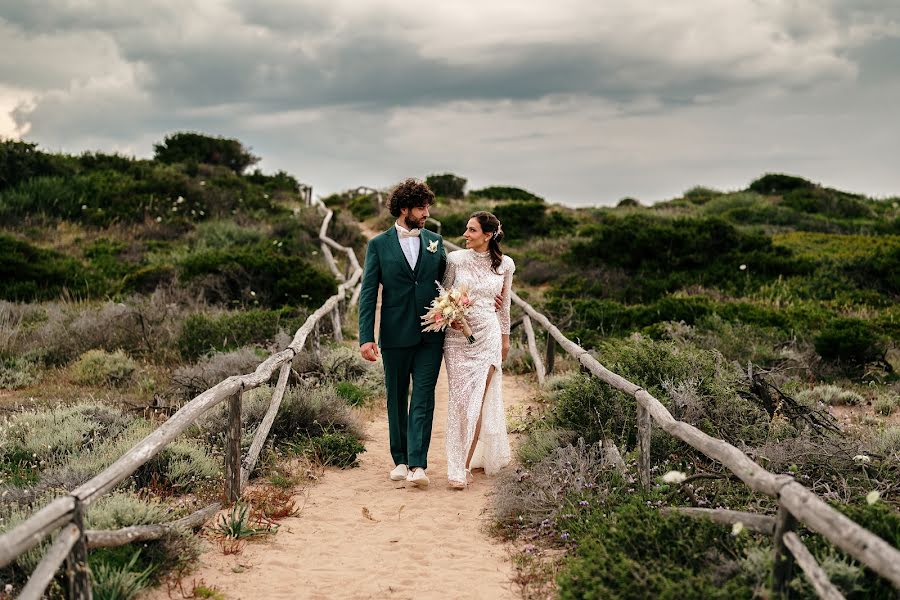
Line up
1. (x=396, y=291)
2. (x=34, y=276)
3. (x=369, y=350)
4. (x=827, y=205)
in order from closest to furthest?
(x=369, y=350) < (x=396, y=291) < (x=34, y=276) < (x=827, y=205)

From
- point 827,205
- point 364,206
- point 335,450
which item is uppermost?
point 364,206

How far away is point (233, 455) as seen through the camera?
5965 mm

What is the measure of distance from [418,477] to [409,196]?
2.19 meters

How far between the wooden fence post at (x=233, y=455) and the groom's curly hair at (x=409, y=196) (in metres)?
1.84

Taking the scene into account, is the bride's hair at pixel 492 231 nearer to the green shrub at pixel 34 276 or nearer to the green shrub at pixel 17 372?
the green shrub at pixel 17 372

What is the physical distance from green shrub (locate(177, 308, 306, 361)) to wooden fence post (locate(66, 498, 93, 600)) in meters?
7.76

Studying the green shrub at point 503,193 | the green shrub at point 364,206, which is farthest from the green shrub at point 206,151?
the green shrub at point 503,193

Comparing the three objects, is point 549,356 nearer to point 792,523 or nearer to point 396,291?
point 396,291

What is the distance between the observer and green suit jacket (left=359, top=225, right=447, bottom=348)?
21.3 feet

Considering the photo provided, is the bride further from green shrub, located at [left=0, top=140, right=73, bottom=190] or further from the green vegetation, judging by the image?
green shrub, located at [left=0, top=140, right=73, bottom=190]

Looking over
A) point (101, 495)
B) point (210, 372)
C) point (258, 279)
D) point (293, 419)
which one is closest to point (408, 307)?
point (293, 419)

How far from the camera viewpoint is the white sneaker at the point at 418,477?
653cm

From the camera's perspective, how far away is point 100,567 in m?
4.18

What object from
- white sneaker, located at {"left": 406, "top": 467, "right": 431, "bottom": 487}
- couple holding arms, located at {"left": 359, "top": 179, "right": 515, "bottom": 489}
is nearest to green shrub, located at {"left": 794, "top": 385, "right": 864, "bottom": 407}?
couple holding arms, located at {"left": 359, "top": 179, "right": 515, "bottom": 489}
